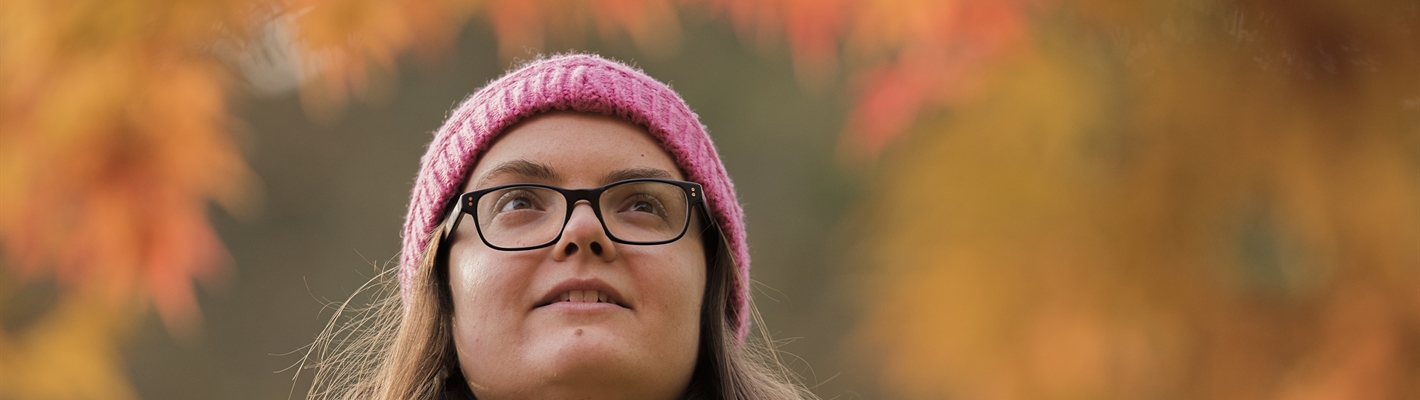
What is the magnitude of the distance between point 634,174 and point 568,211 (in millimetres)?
132

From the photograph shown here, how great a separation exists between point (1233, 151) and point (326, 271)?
564 centimetres

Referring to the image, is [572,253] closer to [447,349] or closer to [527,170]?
[527,170]

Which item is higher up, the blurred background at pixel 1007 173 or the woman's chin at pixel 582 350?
the blurred background at pixel 1007 173

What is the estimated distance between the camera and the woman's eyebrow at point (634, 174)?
184 cm

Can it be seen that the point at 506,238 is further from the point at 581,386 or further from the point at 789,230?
the point at 789,230

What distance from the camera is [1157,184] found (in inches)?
106

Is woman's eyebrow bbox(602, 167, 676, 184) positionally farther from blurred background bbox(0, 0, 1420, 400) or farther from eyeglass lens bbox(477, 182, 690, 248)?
blurred background bbox(0, 0, 1420, 400)

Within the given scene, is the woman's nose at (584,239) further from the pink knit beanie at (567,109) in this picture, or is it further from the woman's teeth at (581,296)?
the pink knit beanie at (567,109)

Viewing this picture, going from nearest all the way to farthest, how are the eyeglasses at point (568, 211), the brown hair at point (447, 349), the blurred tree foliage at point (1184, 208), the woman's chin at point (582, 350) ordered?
the woman's chin at point (582, 350) → the eyeglasses at point (568, 211) → the brown hair at point (447, 349) → the blurred tree foliage at point (1184, 208)

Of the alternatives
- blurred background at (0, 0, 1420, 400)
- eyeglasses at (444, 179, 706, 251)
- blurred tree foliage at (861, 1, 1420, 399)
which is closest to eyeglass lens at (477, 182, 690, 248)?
eyeglasses at (444, 179, 706, 251)

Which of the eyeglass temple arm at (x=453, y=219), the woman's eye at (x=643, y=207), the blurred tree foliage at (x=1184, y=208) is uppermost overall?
the blurred tree foliage at (x=1184, y=208)

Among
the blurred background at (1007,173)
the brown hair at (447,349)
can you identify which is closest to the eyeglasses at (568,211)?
the brown hair at (447,349)

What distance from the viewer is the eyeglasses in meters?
1.79

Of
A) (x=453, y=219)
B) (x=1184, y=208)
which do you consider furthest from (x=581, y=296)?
(x=1184, y=208)
